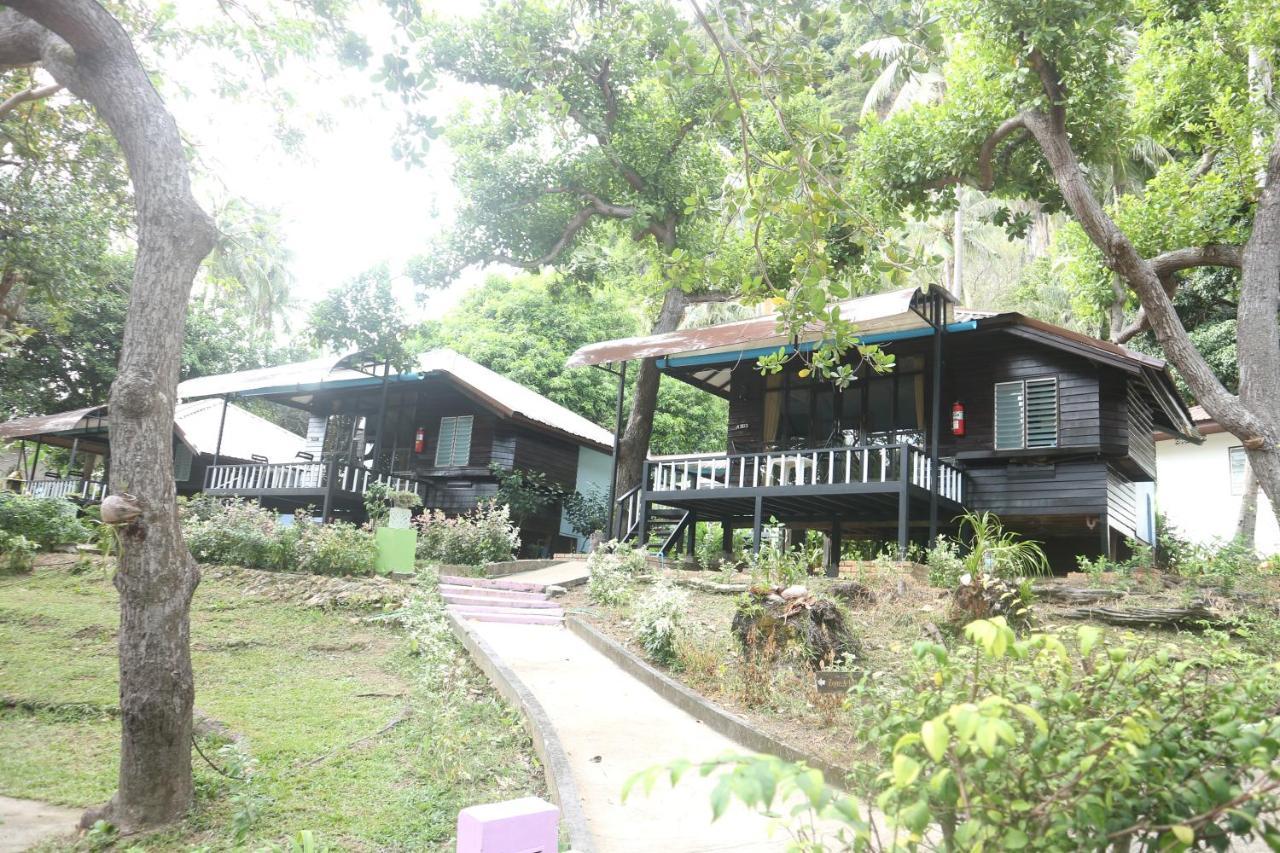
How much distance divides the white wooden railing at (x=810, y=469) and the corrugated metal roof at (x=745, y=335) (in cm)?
191

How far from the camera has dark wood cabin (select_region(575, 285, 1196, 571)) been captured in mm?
13742

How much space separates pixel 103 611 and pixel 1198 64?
1633 cm

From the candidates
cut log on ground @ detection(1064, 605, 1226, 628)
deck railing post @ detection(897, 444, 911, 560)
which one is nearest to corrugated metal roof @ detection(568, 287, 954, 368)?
deck railing post @ detection(897, 444, 911, 560)

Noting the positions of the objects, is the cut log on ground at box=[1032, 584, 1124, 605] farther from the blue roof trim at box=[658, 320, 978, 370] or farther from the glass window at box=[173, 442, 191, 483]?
the glass window at box=[173, 442, 191, 483]

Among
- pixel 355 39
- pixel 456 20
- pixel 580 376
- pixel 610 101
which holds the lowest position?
pixel 355 39

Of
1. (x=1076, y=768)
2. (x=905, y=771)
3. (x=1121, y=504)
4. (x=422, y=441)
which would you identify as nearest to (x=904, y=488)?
(x=1121, y=504)

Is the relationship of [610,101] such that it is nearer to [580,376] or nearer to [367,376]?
[367,376]

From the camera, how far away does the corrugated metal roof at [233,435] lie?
26.6m

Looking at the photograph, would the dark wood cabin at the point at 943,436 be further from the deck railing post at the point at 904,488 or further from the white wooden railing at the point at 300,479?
the white wooden railing at the point at 300,479

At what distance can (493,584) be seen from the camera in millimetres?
13414

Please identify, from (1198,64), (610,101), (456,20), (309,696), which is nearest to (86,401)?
(456,20)

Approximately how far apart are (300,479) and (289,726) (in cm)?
1497

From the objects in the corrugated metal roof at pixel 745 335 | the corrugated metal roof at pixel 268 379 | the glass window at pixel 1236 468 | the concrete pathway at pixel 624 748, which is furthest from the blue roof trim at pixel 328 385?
the glass window at pixel 1236 468

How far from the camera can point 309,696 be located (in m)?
7.69
